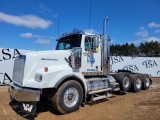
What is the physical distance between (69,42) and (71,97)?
2.60 m

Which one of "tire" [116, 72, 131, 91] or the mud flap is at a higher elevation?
"tire" [116, 72, 131, 91]

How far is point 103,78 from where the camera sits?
9.52 meters

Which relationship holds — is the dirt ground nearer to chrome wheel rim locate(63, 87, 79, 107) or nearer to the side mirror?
chrome wheel rim locate(63, 87, 79, 107)

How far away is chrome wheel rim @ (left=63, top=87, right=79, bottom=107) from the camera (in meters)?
7.34

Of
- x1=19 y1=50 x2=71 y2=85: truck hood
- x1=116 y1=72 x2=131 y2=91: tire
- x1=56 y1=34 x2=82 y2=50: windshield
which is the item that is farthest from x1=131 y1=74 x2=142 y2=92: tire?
x1=19 y1=50 x2=71 y2=85: truck hood

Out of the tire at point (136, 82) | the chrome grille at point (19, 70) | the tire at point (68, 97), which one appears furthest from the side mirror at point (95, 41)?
the tire at point (136, 82)

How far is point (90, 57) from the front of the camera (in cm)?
881

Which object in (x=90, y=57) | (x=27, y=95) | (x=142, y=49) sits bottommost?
(x=27, y=95)

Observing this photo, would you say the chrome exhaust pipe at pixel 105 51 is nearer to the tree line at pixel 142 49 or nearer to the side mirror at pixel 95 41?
the side mirror at pixel 95 41

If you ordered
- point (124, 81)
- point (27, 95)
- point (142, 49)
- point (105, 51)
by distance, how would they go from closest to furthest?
point (27, 95) < point (105, 51) < point (124, 81) < point (142, 49)

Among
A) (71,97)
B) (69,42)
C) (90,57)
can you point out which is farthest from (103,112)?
(69,42)

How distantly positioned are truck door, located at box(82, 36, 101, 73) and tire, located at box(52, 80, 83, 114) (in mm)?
1150

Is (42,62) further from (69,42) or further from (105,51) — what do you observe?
(105,51)

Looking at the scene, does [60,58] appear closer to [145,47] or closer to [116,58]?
[116,58]
